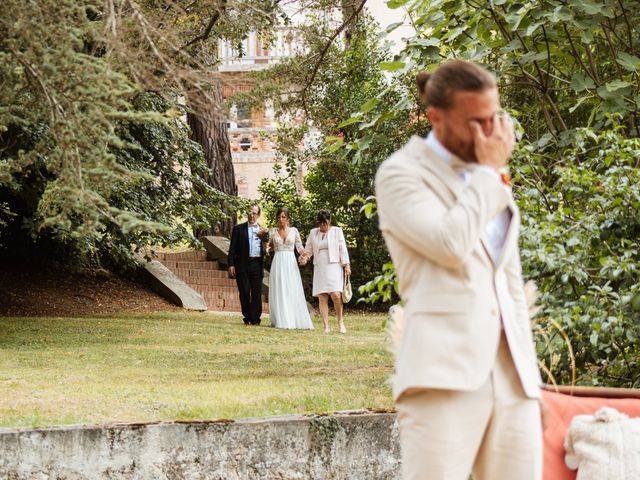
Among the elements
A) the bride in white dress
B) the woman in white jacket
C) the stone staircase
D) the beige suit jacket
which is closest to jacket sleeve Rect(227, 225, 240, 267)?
the bride in white dress

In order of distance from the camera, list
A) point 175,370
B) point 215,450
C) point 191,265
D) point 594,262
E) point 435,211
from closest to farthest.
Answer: point 435,211
point 215,450
point 594,262
point 175,370
point 191,265

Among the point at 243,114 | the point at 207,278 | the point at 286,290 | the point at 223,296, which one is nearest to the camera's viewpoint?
the point at 286,290

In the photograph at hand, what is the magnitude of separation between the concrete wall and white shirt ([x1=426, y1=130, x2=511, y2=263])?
11.4 feet

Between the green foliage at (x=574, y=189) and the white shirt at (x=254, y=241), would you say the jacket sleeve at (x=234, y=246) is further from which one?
the green foliage at (x=574, y=189)

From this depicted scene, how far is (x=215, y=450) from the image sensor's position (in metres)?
6.96

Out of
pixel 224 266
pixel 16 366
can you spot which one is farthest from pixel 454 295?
pixel 224 266

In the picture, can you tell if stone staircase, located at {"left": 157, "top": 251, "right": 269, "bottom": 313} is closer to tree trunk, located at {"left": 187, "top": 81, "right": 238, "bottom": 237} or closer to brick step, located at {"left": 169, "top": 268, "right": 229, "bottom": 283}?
brick step, located at {"left": 169, "top": 268, "right": 229, "bottom": 283}

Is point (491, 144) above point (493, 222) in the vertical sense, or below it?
above

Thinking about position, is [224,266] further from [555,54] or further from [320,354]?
[555,54]

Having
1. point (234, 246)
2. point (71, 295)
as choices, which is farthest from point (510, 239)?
point (71, 295)

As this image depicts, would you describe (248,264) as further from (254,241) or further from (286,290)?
(286,290)

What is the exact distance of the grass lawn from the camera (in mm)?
9062

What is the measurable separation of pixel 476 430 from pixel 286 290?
16.0 m

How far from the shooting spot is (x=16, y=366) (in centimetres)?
1251
